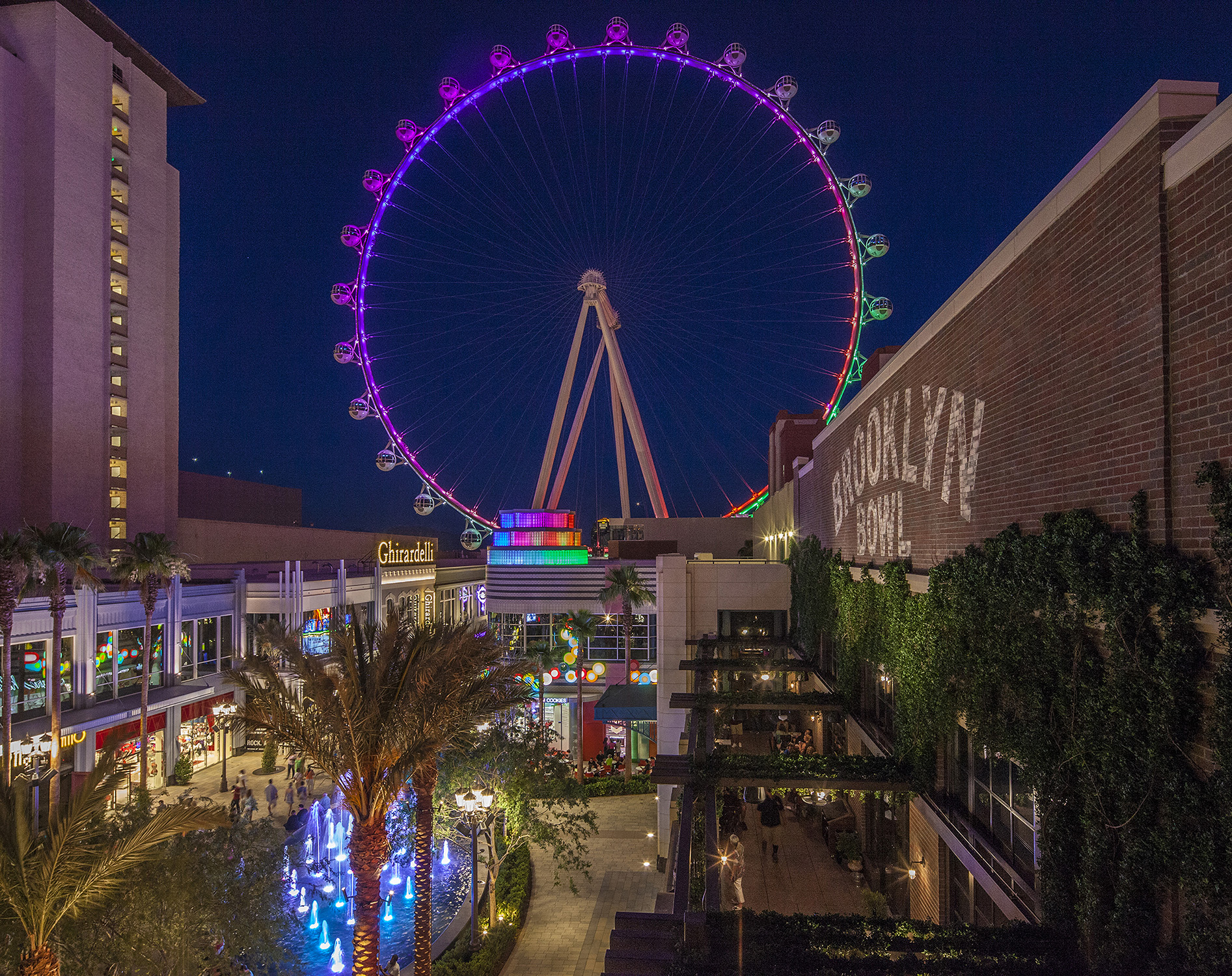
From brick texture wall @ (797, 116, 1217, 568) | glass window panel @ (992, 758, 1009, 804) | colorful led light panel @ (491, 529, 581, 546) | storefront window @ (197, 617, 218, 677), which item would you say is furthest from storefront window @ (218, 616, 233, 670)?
glass window panel @ (992, 758, 1009, 804)

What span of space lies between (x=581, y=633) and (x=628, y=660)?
2755 mm

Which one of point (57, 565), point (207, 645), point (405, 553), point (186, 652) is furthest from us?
point (405, 553)

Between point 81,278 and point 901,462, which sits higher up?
point 81,278

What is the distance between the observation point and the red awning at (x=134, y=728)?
89.9 ft

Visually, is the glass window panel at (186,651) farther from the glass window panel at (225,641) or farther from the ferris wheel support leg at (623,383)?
the ferris wheel support leg at (623,383)

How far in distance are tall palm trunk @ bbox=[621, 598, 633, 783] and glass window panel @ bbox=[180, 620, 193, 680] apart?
1811cm

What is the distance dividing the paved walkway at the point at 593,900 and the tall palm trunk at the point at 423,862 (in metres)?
4.09

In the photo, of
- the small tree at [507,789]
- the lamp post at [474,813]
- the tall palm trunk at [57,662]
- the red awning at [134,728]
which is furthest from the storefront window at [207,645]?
the lamp post at [474,813]

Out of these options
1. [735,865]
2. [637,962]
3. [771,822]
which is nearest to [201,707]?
[771,822]

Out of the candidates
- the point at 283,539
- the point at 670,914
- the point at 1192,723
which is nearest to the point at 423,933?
the point at 670,914

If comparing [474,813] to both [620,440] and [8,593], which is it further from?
[620,440]

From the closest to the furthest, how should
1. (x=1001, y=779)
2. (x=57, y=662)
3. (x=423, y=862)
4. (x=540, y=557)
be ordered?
(x=1001, y=779) < (x=423, y=862) < (x=57, y=662) < (x=540, y=557)

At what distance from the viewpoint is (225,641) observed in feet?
112

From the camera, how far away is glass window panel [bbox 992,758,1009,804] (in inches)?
438
